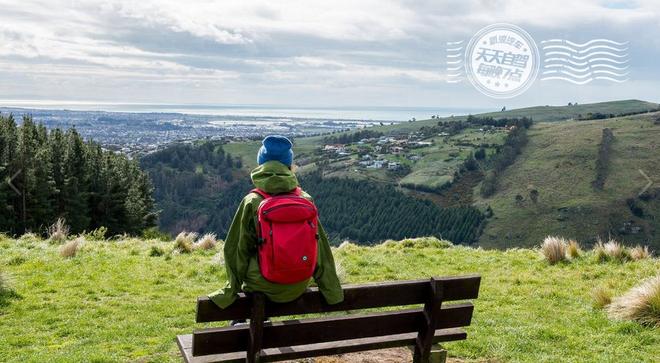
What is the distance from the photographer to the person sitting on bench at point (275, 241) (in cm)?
399

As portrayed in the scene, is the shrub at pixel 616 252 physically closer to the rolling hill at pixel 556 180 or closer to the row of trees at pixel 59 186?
the row of trees at pixel 59 186

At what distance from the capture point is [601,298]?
8.46 m

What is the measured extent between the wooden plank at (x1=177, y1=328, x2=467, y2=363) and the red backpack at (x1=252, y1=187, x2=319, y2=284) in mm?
608

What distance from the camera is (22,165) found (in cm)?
4159

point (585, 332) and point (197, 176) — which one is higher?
point (585, 332)

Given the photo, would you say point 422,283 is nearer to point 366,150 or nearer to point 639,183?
point 639,183

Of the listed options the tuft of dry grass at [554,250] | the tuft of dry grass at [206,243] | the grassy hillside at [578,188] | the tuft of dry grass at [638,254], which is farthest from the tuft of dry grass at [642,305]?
the grassy hillside at [578,188]

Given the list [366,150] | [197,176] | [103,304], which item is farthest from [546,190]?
[103,304]

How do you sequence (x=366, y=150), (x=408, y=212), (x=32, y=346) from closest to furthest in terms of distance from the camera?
(x=32, y=346)
(x=408, y=212)
(x=366, y=150)

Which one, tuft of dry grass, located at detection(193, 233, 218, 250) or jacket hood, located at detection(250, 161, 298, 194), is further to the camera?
tuft of dry grass, located at detection(193, 233, 218, 250)

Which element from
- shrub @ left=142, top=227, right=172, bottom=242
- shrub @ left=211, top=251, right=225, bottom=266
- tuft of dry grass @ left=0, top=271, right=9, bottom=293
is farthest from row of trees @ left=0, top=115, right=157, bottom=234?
tuft of dry grass @ left=0, top=271, right=9, bottom=293

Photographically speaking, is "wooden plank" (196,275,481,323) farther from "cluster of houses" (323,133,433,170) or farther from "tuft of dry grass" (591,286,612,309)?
"cluster of houses" (323,133,433,170)

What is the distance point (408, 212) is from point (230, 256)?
131m

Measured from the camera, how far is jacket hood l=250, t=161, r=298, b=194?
4172 mm
